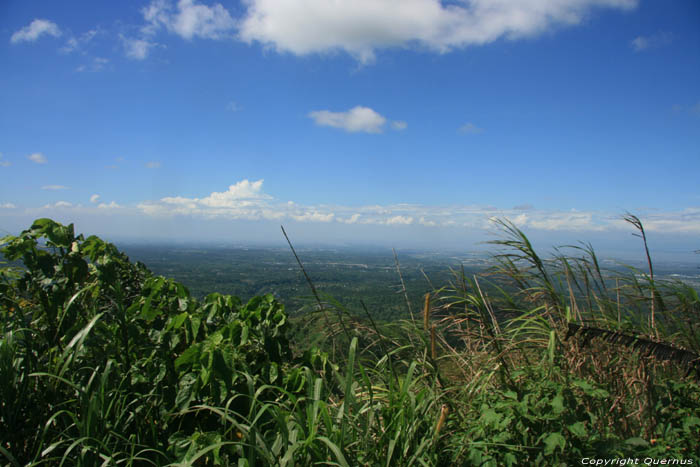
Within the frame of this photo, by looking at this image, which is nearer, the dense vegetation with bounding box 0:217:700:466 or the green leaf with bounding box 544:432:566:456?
the green leaf with bounding box 544:432:566:456

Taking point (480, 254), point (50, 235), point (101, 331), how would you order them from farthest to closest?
1. point (480, 254)
2. point (50, 235)
3. point (101, 331)

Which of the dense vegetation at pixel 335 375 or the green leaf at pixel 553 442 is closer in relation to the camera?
the green leaf at pixel 553 442

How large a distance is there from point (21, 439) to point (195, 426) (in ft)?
2.09

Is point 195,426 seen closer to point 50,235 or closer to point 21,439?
point 21,439

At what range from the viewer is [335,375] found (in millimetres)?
1729

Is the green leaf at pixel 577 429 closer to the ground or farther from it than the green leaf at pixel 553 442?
farther from it

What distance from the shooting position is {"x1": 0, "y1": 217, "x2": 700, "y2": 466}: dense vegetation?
1390 mm

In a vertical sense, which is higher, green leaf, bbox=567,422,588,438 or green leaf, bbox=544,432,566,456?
green leaf, bbox=567,422,588,438

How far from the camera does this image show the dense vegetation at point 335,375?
1390mm

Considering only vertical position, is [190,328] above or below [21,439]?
above

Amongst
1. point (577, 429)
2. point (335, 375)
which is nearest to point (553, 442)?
point (577, 429)

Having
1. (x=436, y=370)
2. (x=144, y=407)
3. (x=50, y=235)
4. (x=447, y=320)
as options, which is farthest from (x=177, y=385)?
(x=447, y=320)

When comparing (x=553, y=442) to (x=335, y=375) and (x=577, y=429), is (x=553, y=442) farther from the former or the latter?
(x=335, y=375)

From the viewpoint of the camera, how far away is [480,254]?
9.34 ft
